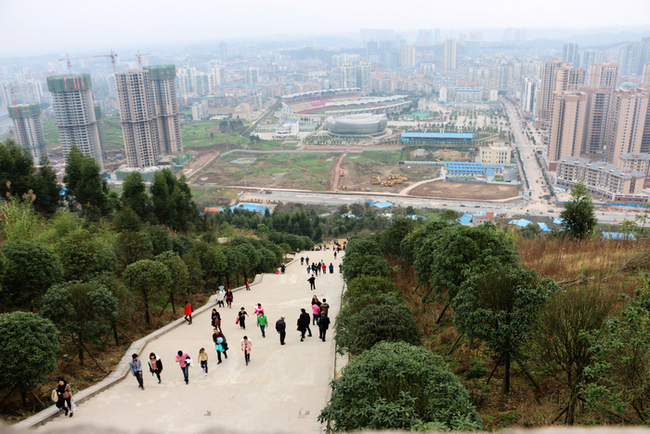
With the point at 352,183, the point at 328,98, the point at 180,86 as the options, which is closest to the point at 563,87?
the point at 352,183

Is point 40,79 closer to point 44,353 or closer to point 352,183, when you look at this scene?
point 352,183

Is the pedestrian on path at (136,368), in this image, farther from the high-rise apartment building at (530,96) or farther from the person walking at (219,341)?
the high-rise apartment building at (530,96)

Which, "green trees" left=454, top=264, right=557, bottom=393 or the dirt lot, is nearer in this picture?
"green trees" left=454, top=264, right=557, bottom=393

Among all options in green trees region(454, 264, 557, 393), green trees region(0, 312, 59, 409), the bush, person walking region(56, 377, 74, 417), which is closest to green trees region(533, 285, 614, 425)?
green trees region(454, 264, 557, 393)

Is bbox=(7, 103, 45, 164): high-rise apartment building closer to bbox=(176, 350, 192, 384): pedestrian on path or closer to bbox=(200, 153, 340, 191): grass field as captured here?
bbox=(200, 153, 340, 191): grass field

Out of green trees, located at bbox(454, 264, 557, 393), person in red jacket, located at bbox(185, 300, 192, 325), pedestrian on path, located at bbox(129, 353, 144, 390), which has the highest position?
green trees, located at bbox(454, 264, 557, 393)

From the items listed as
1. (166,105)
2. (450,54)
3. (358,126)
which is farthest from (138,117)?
(450,54)

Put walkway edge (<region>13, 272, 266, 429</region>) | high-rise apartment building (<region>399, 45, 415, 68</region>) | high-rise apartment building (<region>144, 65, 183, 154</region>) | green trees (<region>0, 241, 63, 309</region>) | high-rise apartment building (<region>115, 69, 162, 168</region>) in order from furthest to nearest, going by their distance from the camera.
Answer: high-rise apartment building (<region>399, 45, 415, 68</region>)
high-rise apartment building (<region>144, 65, 183, 154</region>)
high-rise apartment building (<region>115, 69, 162, 168</region>)
green trees (<region>0, 241, 63, 309</region>)
walkway edge (<region>13, 272, 266, 429</region>)
